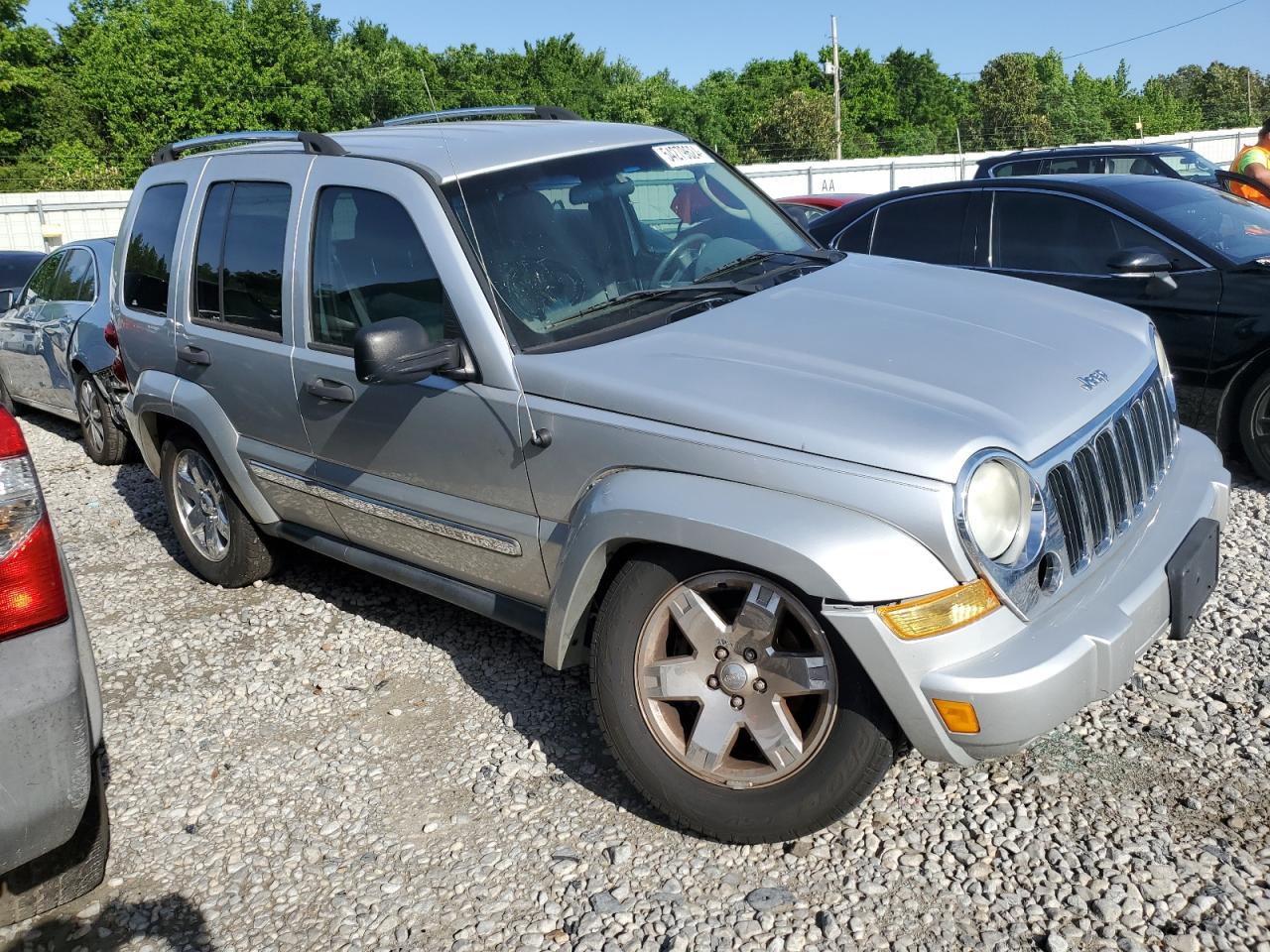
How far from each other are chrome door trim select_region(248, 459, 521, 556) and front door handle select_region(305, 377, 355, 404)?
14.8 inches

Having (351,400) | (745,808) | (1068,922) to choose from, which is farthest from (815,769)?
(351,400)

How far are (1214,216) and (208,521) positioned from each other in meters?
5.67

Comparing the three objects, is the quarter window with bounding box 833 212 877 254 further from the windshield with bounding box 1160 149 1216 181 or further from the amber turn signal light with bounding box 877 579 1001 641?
the windshield with bounding box 1160 149 1216 181

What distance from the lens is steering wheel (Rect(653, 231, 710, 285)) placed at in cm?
381

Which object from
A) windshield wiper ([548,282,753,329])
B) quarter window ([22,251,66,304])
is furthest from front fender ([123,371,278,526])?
quarter window ([22,251,66,304])

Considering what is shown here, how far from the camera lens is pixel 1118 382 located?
331 centimetres

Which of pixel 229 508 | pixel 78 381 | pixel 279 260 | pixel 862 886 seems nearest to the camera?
pixel 862 886

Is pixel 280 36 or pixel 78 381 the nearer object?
pixel 78 381

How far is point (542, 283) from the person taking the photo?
359 cm

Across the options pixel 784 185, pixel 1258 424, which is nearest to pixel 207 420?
pixel 1258 424

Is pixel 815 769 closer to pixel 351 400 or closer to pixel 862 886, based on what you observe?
pixel 862 886

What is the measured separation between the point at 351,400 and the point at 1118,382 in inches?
98.8

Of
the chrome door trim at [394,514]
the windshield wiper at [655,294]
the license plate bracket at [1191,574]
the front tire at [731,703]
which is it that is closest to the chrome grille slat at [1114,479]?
the license plate bracket at [1191,574]

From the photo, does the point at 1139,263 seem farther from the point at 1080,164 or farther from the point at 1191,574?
the point at 1080,164
